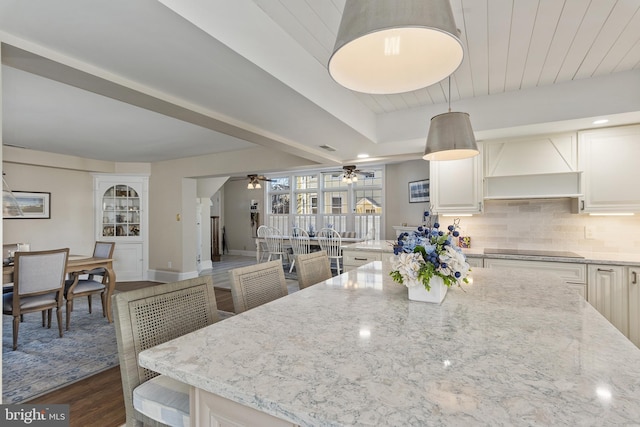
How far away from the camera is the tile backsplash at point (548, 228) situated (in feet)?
10.1

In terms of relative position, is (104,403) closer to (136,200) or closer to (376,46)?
(376,46)

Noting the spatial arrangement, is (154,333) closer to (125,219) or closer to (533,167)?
(533,167)

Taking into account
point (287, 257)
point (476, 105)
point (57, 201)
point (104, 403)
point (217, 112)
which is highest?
point (476, 105)

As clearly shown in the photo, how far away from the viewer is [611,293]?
2689 mm

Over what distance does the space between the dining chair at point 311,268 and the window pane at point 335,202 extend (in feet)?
16.7

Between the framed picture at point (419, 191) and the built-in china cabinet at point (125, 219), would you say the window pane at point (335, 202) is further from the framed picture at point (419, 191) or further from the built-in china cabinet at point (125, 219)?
the built-in china cabinet at point (125, 219)

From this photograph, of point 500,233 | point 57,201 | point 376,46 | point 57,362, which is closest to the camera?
point 376,46

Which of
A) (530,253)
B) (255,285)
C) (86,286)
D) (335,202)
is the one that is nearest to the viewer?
(255,285)

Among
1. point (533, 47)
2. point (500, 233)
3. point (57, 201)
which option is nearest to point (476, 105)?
point (533, 47)

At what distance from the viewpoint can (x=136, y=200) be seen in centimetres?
620

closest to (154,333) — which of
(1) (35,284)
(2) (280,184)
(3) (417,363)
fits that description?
(3) (417,363)

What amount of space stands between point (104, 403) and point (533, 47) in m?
3.83

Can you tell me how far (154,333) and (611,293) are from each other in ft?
11.7

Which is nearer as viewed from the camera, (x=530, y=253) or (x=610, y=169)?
(x=610, y=169)
